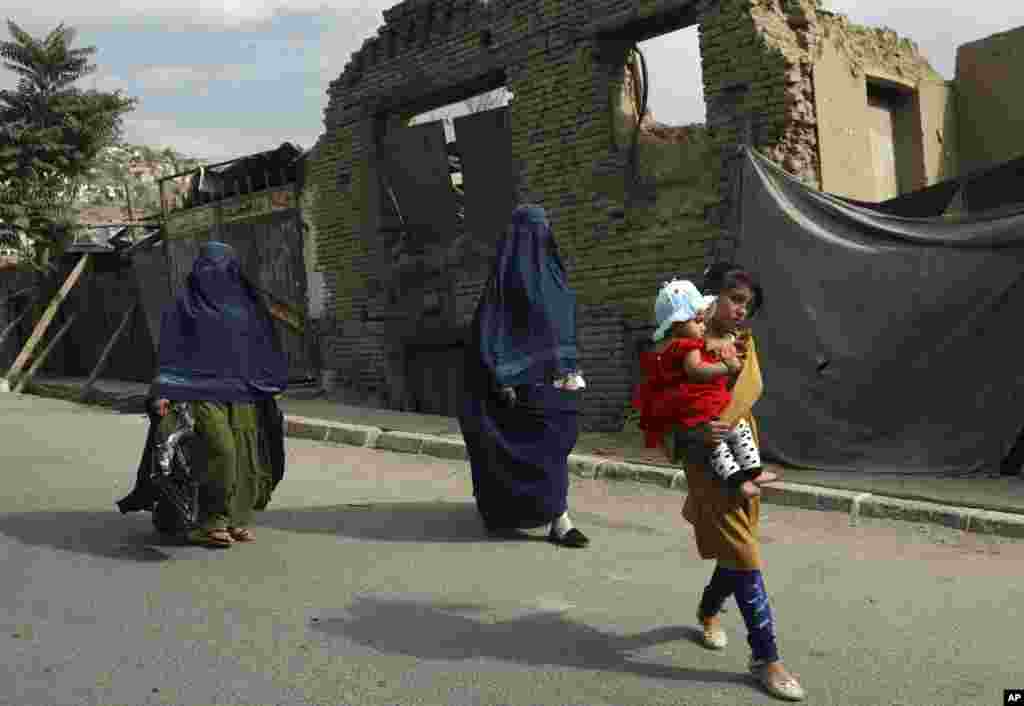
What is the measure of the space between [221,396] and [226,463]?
37cm

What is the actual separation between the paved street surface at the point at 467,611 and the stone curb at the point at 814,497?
84 mm

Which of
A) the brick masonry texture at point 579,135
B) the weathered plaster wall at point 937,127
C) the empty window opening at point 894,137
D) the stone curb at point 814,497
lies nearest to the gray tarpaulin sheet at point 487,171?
the brick masonry texture at point 579,135

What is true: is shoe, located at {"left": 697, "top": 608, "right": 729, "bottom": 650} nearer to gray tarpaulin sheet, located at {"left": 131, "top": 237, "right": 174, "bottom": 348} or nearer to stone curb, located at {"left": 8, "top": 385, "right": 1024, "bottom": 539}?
stone curb, located at {"left": 8, "top": 385, "right": 1024, "bottom": 539}

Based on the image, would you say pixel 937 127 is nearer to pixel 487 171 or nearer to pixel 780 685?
pixel 487 171

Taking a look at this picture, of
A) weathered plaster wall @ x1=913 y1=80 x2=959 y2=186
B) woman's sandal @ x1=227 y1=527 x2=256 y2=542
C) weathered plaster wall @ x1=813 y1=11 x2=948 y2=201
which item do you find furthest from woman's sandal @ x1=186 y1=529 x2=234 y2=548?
weathered plaster wall @ x1=913 y1=80 x2=959 y2=186

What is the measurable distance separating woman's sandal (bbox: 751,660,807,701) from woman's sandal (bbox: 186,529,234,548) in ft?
9.68

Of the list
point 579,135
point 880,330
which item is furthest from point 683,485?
point 579,135

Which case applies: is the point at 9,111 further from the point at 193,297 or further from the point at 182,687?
the point at 182,687

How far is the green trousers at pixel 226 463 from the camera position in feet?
16.7

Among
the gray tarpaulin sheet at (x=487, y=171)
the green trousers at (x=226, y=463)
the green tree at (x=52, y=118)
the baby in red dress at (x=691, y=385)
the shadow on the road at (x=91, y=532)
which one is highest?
the green tree at (x=52, y=118)

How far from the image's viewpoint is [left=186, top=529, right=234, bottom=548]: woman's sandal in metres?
5.06

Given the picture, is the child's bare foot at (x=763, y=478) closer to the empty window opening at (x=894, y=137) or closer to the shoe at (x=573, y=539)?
the shoe at (x=573, y=539)

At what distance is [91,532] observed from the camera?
548cm

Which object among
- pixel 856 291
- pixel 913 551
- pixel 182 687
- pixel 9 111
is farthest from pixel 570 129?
pixel 9 111
